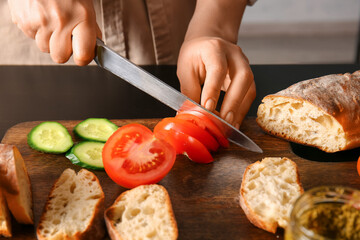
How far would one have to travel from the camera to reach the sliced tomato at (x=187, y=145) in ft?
7.33

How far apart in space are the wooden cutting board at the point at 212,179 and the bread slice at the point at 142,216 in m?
0.13

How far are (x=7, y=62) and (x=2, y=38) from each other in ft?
0.69

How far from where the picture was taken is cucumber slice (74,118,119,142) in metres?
2.44

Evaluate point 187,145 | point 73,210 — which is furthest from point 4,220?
point 187,145

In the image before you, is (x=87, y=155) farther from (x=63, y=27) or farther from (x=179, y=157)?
(x=63, y=27)

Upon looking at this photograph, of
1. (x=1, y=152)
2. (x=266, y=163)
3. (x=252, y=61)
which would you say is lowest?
(x=252, y=61)

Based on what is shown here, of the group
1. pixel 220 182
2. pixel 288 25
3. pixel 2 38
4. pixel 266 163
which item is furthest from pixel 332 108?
pixel 288 25

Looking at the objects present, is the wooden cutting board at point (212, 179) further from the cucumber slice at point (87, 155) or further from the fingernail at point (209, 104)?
the fingernail at point (209, 104)

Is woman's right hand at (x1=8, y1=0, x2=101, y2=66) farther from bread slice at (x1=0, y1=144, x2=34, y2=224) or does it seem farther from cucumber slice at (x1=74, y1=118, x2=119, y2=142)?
bread slice at (x1=0, y1=144, x2=34, y2=224)

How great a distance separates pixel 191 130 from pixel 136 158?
1.23 ft

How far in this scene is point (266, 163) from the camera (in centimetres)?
210

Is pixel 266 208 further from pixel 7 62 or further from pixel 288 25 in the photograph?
pixel 288 25

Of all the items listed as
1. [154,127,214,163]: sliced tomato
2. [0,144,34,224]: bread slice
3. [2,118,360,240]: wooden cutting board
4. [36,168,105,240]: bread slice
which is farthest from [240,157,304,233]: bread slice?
[0,144,34,224]: bread slice

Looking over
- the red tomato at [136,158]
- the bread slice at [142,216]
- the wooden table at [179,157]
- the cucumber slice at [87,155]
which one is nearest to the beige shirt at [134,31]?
the wooden table at [179,157]
